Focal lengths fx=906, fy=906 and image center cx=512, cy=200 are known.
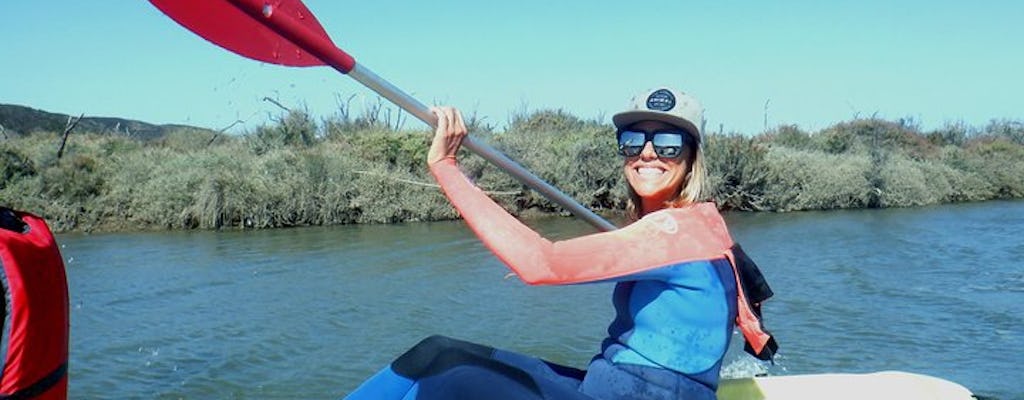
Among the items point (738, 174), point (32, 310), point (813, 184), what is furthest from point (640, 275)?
point (813, 184)

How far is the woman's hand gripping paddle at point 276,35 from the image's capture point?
8.55 feet

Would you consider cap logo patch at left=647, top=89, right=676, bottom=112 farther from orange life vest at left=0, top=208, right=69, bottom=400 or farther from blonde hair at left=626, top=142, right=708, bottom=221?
orange life vest at left=0, top=208, right=69, bottom=400

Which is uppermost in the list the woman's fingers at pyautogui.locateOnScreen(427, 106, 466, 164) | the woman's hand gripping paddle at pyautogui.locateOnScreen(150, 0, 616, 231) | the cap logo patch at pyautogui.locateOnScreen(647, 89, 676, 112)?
the woman's hand gripping paddle at pyautogui.locateOnScreen(150, 0, 616, 231)

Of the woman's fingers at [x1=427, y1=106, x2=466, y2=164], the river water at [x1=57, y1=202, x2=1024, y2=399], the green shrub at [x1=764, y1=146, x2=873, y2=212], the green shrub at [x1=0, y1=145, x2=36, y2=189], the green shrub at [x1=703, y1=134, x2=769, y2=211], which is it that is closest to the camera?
→ the woman's fingers at [x1=427, y1=106, x2=466, y2=164]

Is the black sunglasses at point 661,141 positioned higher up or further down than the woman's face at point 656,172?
higher up

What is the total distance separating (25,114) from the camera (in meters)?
33.4

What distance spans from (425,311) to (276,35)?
448 cm

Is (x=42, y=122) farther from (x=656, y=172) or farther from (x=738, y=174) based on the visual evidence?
(x=656, y=172)

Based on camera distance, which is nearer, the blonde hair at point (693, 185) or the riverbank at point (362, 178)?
the blonde hair at point (693, 185)

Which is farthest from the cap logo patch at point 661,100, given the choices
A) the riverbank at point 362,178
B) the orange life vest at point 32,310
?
the riverbank at point 362,178

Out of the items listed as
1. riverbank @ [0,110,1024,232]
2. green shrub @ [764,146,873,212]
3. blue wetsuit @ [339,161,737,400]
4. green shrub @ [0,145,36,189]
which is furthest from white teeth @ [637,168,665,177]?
green shrub @ [0,145,36,189]

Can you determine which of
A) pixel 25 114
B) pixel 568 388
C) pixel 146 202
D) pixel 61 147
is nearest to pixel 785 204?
pixel 146 202

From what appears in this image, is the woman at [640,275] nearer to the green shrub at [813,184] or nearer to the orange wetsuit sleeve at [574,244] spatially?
the orange wetsuit sleeve at [574,244]

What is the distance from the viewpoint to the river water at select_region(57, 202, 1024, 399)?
5.36 metres
